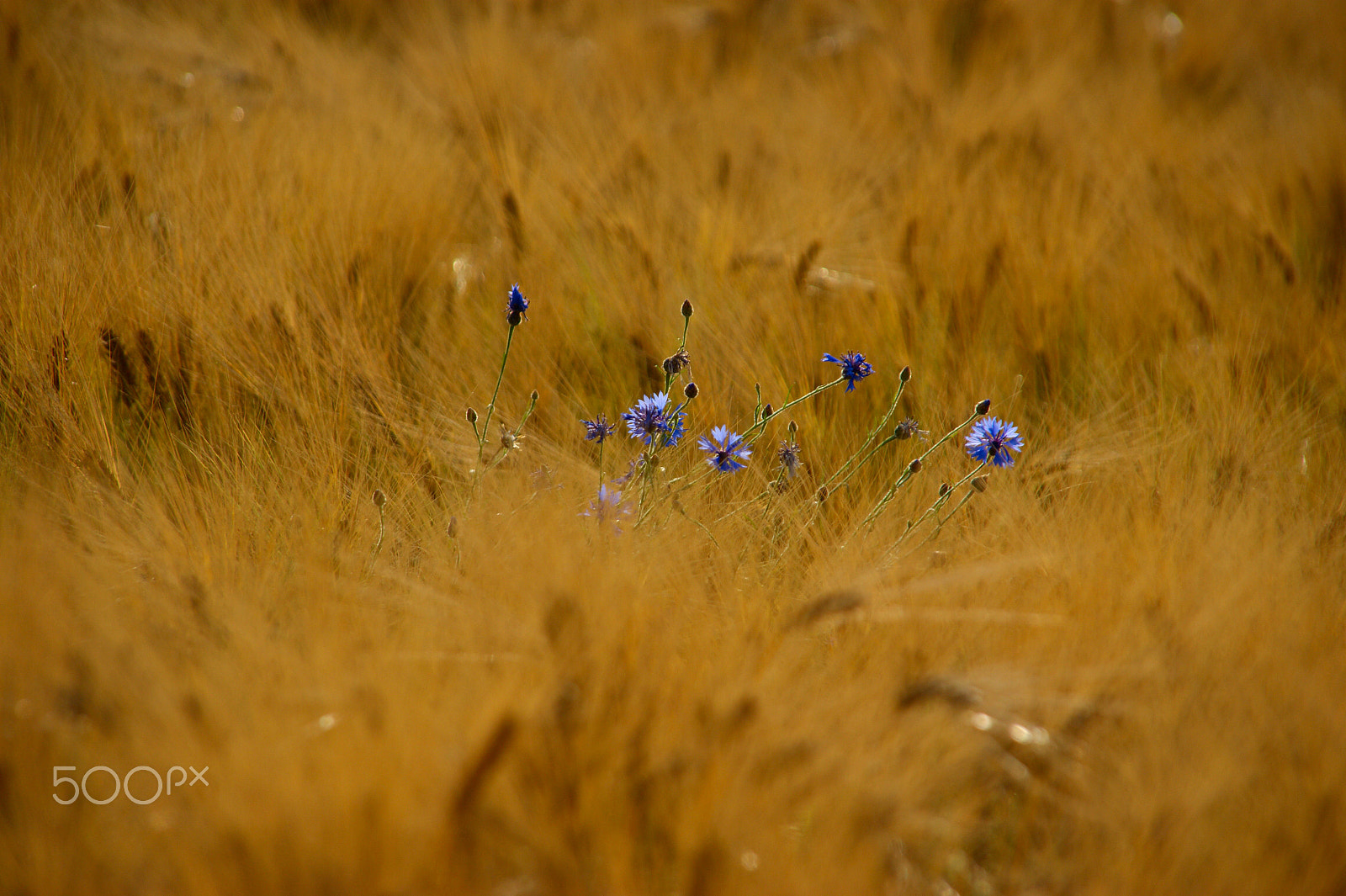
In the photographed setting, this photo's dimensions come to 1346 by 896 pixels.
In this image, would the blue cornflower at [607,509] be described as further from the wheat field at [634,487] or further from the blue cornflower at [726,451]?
the blue cornflower at [726,451]

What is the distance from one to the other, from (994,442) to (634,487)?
1.55ft

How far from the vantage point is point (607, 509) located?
1128 millimetres

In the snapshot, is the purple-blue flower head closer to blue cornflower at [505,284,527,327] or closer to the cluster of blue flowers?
the cluster of blue flowers

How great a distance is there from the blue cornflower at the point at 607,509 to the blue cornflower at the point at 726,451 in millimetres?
136

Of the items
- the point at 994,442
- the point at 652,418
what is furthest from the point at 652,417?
the point at 994,442

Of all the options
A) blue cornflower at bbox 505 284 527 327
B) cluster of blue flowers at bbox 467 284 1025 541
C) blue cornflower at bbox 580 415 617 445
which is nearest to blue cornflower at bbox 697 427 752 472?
cluster of blue flowers at bbox 467 284 1025 541

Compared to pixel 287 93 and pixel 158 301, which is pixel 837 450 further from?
pixel 287 93

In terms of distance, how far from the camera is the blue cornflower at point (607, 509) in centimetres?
111

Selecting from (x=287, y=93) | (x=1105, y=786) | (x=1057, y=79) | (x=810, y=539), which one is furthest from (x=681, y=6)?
(x=1105, y=786)

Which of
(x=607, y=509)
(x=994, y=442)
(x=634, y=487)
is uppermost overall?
(x=994, y=442)

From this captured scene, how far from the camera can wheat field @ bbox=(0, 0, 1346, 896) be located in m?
0.76

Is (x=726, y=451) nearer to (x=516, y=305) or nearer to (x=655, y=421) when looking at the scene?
(x=655, y=421)

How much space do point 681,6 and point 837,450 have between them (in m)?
2.50

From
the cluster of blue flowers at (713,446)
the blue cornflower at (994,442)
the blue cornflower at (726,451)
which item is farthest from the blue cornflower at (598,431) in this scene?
the blue cornflower at (994,442)
